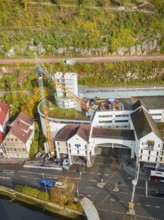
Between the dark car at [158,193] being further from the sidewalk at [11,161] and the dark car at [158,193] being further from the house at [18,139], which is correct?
the sidewalk at [11,161]

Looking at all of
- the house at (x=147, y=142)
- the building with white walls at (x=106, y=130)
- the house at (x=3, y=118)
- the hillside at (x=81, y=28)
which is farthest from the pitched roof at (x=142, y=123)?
the house at (x=3, y=118)

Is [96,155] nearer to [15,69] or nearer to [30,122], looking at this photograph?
[30,122]

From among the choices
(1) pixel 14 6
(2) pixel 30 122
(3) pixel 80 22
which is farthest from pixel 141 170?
(1) pixel 14 6

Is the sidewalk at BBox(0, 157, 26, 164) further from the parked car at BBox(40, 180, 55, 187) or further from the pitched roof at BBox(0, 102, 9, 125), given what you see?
the pitched roof at BBox(0, 102, 9, 125)

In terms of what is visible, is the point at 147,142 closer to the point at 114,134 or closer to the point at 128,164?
the point at 114,134

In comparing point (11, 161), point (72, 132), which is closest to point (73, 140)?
point (72, 132)

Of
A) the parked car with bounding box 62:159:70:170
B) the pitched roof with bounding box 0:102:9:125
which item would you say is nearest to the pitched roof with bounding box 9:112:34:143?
the pitched roof with bounding box 0:102:9:125
